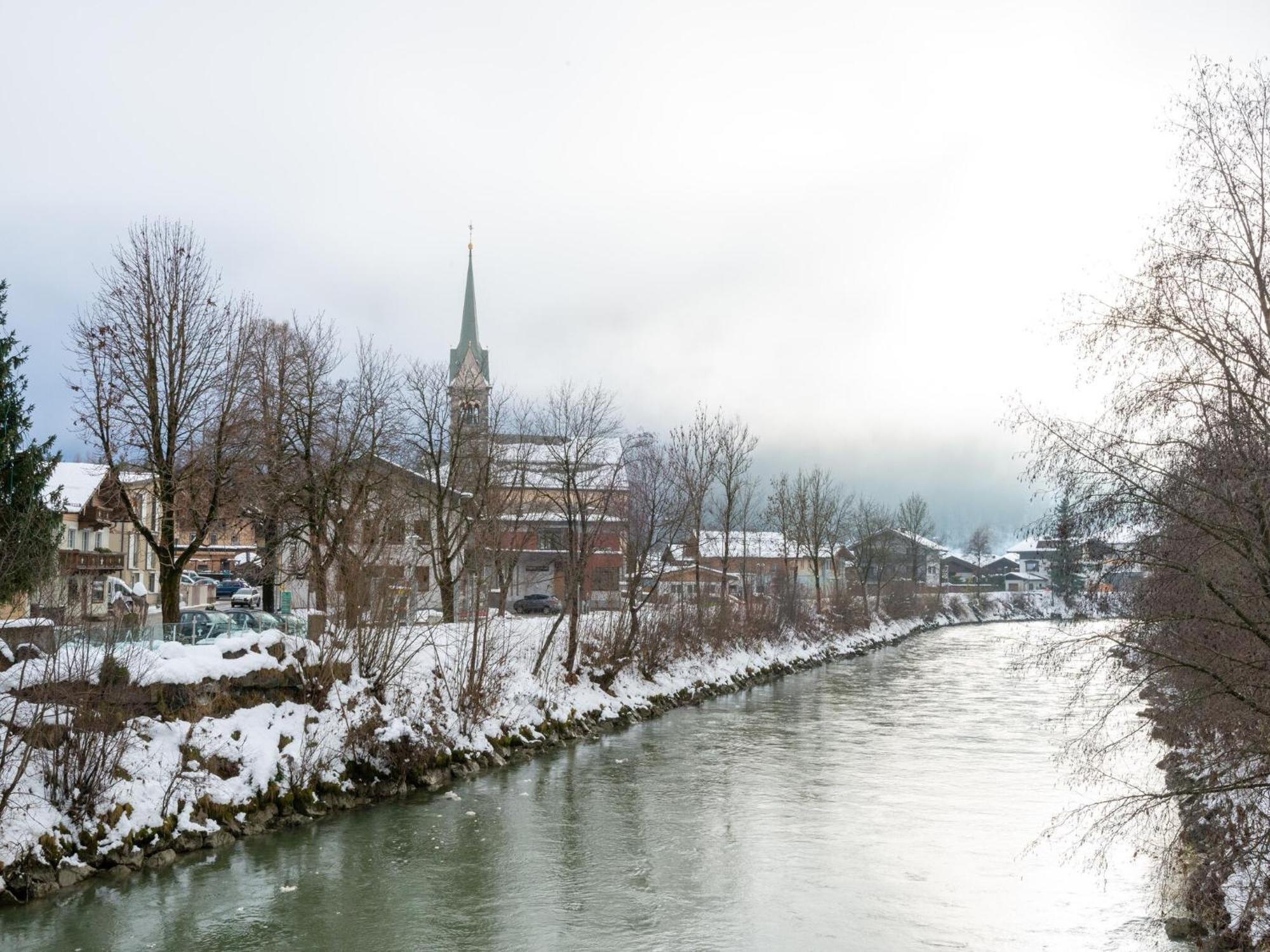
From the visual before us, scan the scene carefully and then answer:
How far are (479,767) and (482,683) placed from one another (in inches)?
121

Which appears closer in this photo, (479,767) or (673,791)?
(673,791)

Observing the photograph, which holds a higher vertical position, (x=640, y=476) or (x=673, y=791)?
(x=640, y=476)

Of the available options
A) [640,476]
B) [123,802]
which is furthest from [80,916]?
[640,476]

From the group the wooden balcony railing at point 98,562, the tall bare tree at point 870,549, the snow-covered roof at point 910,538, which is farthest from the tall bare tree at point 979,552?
the wooden balcony railing at point 98,562

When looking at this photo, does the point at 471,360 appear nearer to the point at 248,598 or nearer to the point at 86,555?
the point at 248,598

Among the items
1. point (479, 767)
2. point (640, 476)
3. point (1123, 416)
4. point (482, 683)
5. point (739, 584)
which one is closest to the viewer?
point (1123, 416)

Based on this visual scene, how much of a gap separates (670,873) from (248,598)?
173 ft

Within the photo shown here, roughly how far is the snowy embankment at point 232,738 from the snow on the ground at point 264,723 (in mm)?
32

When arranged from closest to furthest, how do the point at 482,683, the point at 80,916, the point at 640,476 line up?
the point at 80,916, the point at 482,683, the point at 640,476

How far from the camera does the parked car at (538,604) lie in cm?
6162

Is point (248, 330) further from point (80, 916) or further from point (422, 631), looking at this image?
point (80, 916)

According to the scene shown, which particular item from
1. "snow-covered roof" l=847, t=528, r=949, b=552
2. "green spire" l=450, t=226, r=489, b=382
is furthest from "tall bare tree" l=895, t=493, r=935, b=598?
"green spire" l=450, t=226, r=489, b=382

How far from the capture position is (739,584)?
73.7m

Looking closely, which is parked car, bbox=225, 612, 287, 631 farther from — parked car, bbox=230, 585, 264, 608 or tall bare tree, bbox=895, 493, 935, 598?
tall bare tree, bbox=895, 493, 935, 598
